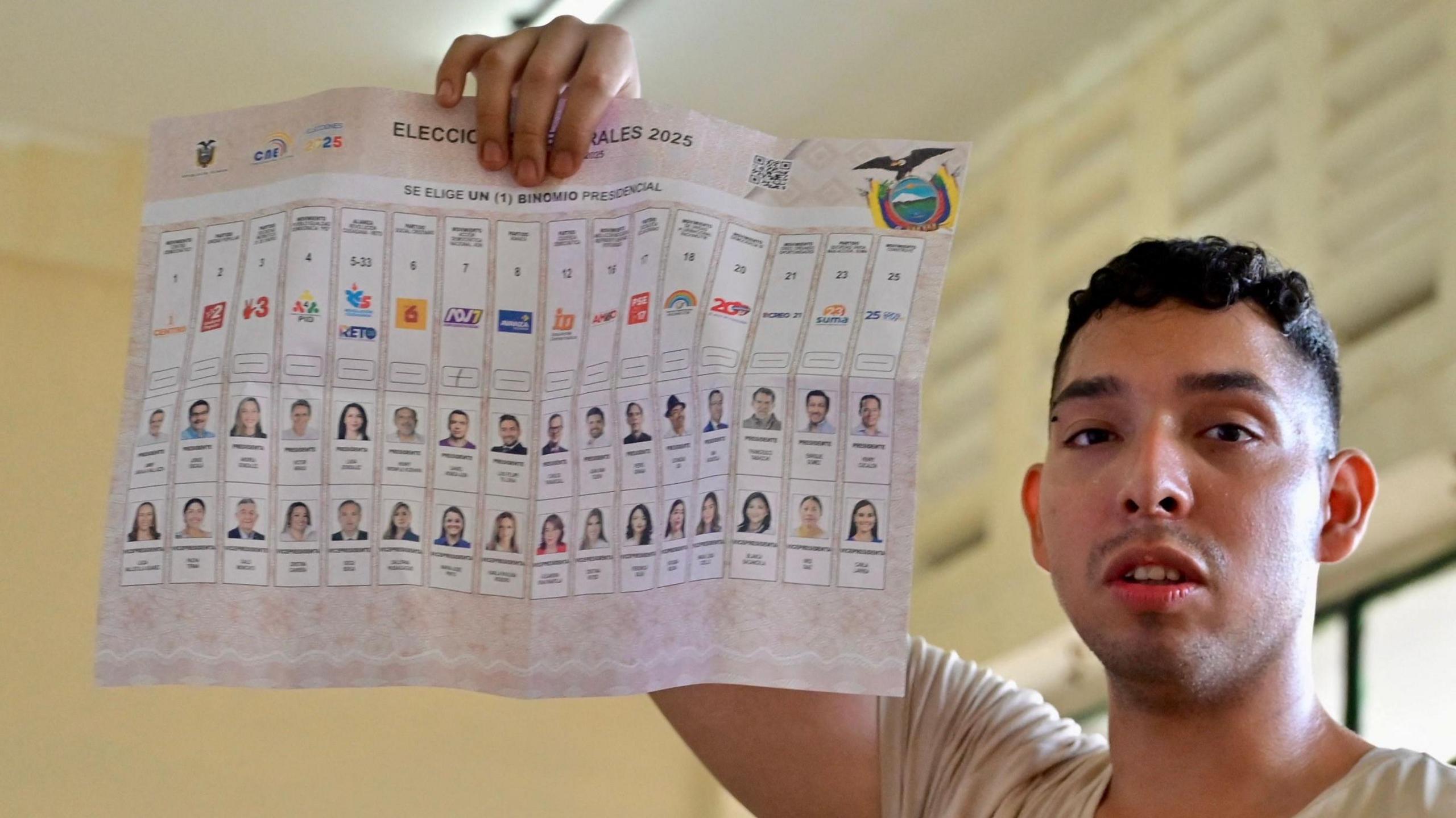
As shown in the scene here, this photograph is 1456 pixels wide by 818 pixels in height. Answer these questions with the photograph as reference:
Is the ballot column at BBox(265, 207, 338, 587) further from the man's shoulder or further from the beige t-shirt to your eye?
the man's shoulder

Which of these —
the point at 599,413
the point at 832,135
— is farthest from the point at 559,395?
the point at 832,135

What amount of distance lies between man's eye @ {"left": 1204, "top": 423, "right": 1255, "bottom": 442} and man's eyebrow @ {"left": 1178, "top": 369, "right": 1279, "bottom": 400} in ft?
0.08

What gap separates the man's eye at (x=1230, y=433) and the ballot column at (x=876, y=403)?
8.4 inches

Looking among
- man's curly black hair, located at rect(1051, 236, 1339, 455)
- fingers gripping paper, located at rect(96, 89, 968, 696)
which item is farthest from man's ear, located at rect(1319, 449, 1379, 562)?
fingers gripping paper, located at rect(96, 89, 968, 696)

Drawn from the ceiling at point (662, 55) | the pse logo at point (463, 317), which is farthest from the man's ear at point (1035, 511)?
the ceiling at point (662, 55)

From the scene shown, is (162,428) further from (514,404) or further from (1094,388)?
(1094,388)

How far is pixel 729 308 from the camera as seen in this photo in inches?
40.1

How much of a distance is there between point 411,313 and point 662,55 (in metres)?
1.98

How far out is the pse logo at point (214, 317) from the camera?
1.02 m

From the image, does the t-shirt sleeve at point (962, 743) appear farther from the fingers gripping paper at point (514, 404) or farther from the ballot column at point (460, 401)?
the ballot column at point (460, 401)

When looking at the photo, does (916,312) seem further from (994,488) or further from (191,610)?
(994,488)

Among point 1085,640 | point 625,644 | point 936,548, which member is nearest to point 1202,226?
point 936,548

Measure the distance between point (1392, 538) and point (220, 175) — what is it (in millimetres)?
1786

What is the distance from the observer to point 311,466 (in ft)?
3.31
